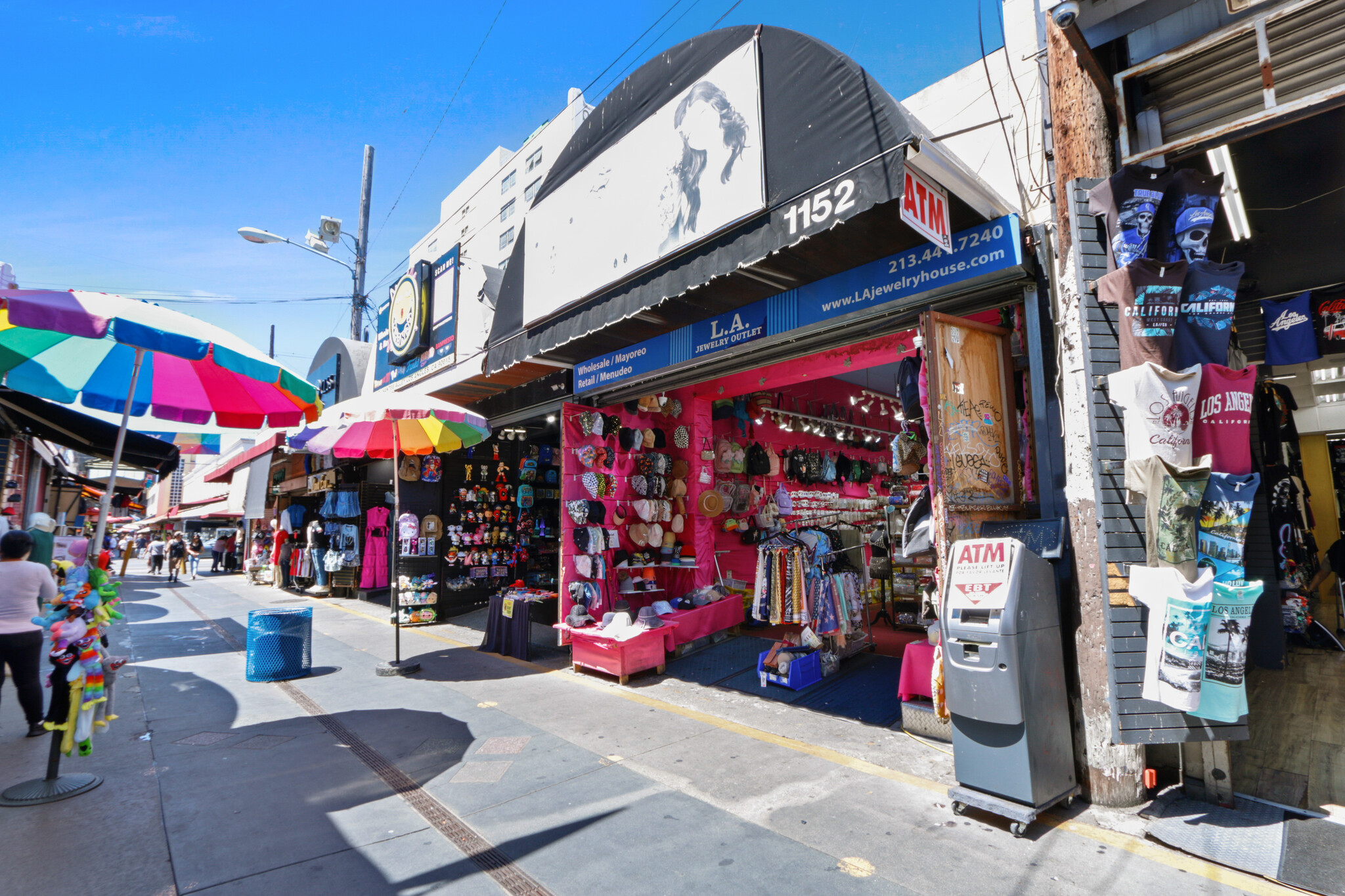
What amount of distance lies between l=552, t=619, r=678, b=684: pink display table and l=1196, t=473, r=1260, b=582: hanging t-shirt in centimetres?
496

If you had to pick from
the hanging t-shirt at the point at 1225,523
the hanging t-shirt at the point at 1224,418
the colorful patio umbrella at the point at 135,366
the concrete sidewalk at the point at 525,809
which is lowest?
the concrete sidewalk at the point at 525,809

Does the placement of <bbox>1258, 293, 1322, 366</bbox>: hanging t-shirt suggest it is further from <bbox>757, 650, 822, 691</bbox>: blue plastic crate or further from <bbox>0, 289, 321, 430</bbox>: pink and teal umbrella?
<bbox>0, 289, 321, 430</bbox>: pink and teal umbrella

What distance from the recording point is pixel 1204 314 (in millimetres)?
3631

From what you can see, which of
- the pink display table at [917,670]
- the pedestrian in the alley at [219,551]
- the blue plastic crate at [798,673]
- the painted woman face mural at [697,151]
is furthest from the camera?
the pedestrian in the alley at [219,551]

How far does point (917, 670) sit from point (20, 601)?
6.94m

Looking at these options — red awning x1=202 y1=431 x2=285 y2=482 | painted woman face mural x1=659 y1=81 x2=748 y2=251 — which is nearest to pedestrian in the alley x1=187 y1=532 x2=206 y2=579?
red awning x1=202 y1=431 x2=285 y2=482

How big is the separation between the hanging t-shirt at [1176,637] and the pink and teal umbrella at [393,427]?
21.9 ft

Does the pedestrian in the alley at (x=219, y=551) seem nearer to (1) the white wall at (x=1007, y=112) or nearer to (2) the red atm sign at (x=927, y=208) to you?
(1) the white wall at (x=1007, y=112)

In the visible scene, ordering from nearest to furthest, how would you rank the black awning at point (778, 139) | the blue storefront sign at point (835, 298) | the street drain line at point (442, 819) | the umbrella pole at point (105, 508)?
the street drain line at point (442, 819) < the black awning at point (778, 139) < the umbrella pole at point (105, 508) < the blue storefront sign at point (835, 298)

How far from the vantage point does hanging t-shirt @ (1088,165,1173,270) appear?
147 inches

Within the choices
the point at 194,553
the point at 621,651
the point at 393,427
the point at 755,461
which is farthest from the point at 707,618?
the point at 194,553

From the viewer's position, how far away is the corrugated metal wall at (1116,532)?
3.46 metres

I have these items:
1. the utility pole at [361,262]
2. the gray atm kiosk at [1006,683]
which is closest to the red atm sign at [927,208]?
the gray atm kiosk at [1006,683]

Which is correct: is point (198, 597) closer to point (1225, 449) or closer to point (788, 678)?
point (788, 678)
